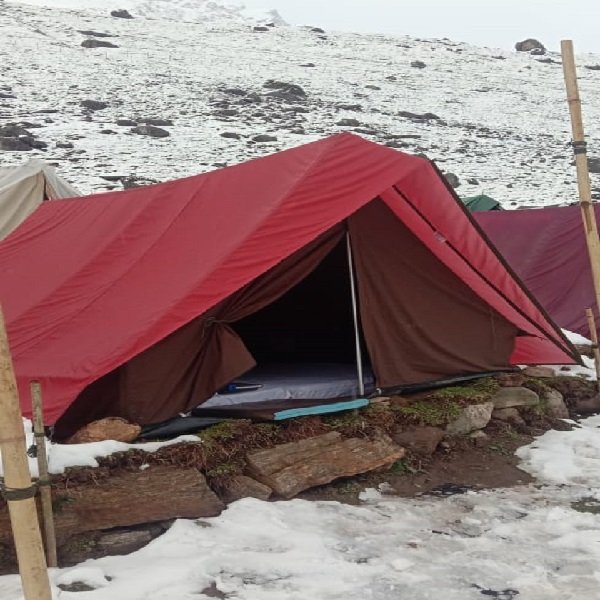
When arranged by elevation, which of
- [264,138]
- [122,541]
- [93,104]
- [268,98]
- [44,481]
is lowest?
[122,541]

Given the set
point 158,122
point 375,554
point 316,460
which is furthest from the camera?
point 158,122

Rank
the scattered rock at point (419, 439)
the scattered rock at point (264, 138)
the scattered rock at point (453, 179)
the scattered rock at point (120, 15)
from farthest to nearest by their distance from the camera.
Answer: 1. the scattered rock at point (120, 15)
2. the scattered rock at point (264, 138)
3. the scattered rock at point (453, 179)
4. the scattered rock at point (419, 439)

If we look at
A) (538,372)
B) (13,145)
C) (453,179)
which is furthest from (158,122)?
(538,372)

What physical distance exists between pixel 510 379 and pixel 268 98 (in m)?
35.6

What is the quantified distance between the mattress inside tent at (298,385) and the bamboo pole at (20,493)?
8.45ft

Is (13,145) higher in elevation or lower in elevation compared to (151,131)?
lower

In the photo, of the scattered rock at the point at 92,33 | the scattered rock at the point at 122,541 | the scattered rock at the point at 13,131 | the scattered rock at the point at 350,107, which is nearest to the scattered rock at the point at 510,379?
the scattered rock at the point at 122,541

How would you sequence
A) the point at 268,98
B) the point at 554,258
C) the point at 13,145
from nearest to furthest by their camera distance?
the point at 554,258 → the point at 13,145 → the point at 268,98

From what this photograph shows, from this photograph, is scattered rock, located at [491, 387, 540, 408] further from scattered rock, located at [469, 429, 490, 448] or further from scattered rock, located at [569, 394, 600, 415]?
scattered rock, located at [569, 394, 600, 415]

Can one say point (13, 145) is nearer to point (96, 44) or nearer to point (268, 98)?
point (268, 98)

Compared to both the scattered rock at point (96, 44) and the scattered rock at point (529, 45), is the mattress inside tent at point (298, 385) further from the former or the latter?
the scattered rock at point (529, 45)

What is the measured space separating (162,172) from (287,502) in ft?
72.1

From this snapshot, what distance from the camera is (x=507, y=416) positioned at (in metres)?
5.81

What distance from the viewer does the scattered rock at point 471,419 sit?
5.42 metres
